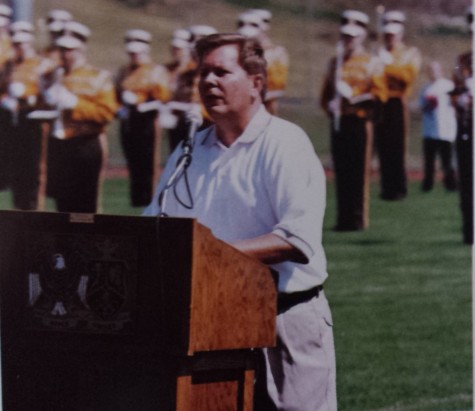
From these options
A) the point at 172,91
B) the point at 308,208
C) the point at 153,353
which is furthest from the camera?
the point at 172,91

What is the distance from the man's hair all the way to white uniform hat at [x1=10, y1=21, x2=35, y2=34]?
1598 mm

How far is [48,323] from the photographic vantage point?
3326 millimetres

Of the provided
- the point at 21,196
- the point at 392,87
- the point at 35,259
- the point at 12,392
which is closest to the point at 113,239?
the point at 35,259

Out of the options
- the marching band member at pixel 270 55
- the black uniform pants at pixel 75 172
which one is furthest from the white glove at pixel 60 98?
the marching band member at pixel 270 55

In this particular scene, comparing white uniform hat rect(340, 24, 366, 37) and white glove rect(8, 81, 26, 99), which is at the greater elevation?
white uniform hat rect(340, 24, 366, 37)

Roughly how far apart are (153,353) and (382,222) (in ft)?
9.18

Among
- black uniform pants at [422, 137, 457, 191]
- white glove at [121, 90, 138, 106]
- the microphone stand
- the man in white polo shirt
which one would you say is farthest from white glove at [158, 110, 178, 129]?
the microphone stand

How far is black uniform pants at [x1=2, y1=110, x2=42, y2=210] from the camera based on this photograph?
197 inches

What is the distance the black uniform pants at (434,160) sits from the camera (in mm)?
5750

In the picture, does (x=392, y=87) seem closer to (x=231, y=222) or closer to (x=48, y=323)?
(x=231, y=222)

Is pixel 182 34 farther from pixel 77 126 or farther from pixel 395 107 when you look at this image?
pixel 395 107

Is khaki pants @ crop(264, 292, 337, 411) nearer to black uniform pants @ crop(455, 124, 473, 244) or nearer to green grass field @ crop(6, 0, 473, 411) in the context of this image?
green grass field @ crop(6, 0, 473, 411)

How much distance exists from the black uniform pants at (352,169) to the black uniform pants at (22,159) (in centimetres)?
131

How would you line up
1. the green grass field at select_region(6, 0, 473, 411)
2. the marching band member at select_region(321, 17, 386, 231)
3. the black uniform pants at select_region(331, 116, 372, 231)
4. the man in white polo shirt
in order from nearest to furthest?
the man in white polo shirt
the green grass field at select_region(6, 0, 473, 411)
the marching band member at select_region(321, 17, 386, 231)
the black uniform pants at select_region(331, 116, 372, 231)
